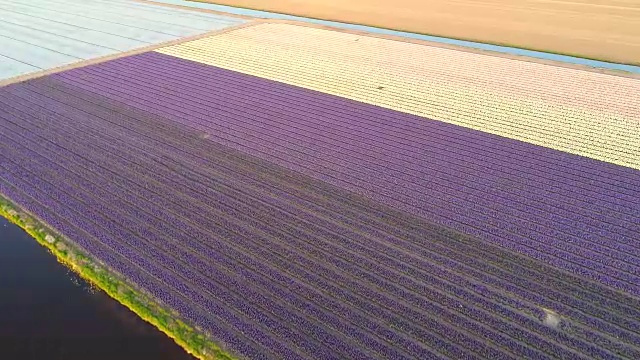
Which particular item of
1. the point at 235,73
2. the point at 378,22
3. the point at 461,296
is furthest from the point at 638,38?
the point at 461,296

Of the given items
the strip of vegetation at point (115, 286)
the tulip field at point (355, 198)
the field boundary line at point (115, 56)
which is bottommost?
the field boundary line at point (115, 56)

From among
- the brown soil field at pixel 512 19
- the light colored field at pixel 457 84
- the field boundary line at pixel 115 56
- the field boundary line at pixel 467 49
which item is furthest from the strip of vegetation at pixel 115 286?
the brown soil field at pixel 512 19

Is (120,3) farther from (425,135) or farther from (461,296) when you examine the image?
(461,296)

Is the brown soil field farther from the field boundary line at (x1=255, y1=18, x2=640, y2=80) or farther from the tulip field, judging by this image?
the tulip field

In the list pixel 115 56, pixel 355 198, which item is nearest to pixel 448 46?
pixel 355 198

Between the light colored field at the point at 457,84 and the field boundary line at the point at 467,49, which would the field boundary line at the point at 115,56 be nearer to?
the light colored field at the point at 457,84

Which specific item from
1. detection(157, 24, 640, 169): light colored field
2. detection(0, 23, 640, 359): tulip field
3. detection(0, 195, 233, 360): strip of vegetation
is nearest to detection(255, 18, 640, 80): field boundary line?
detection(157, 24, 640, 169): light colored field

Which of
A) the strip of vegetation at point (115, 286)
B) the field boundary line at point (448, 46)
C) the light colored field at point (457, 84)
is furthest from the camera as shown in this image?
the field boundary line at point (448, 46)

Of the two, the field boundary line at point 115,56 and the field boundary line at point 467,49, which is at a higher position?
the field boundary line at point 467,49
